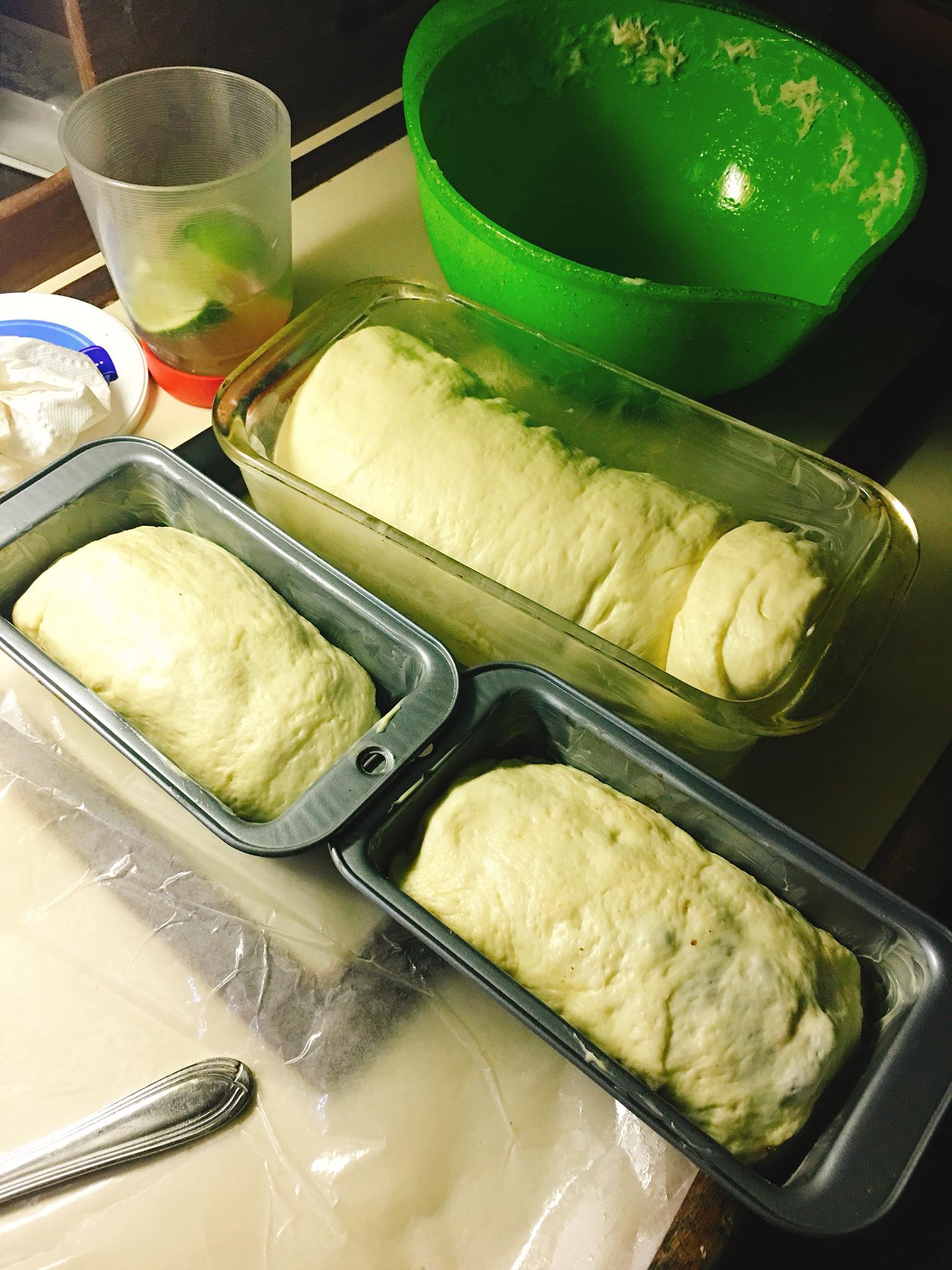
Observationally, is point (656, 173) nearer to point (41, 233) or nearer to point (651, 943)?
point (41, 233)

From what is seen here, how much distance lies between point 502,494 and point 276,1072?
1.50 ft

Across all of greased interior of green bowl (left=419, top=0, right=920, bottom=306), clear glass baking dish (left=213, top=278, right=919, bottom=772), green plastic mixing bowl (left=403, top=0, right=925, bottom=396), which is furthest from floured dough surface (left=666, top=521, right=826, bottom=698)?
greased interior of green bowl (left=419, top=0, right=920, bottom=306)

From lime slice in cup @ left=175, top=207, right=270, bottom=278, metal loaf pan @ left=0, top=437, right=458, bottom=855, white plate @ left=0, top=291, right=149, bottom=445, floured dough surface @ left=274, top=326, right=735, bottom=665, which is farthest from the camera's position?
white plate @ left=0, top=291, right=149, bottom=445

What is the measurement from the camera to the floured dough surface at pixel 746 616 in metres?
0.67

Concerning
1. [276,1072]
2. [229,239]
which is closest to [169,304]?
[229,239]

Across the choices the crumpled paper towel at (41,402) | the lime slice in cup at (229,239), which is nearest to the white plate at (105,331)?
the crumpled paper towel at (41,402)

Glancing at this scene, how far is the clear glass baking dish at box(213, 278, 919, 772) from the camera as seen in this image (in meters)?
0.67

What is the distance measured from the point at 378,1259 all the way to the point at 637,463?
2.16 ft

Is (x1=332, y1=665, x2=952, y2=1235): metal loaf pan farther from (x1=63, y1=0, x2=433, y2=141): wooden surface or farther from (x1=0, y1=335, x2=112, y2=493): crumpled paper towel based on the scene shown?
(x1=63, y1=0, x2=433, y2=141): wooden surface

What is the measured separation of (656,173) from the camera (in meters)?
1.06

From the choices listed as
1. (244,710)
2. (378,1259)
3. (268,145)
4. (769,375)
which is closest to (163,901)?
(244,710)

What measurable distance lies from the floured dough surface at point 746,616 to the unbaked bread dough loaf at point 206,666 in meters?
0.25

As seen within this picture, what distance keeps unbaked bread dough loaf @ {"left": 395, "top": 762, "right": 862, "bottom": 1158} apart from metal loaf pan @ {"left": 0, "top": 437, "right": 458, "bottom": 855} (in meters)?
0.07

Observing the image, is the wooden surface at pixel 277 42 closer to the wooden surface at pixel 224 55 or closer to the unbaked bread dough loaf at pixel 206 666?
the wooden surface at pixel 224 55
